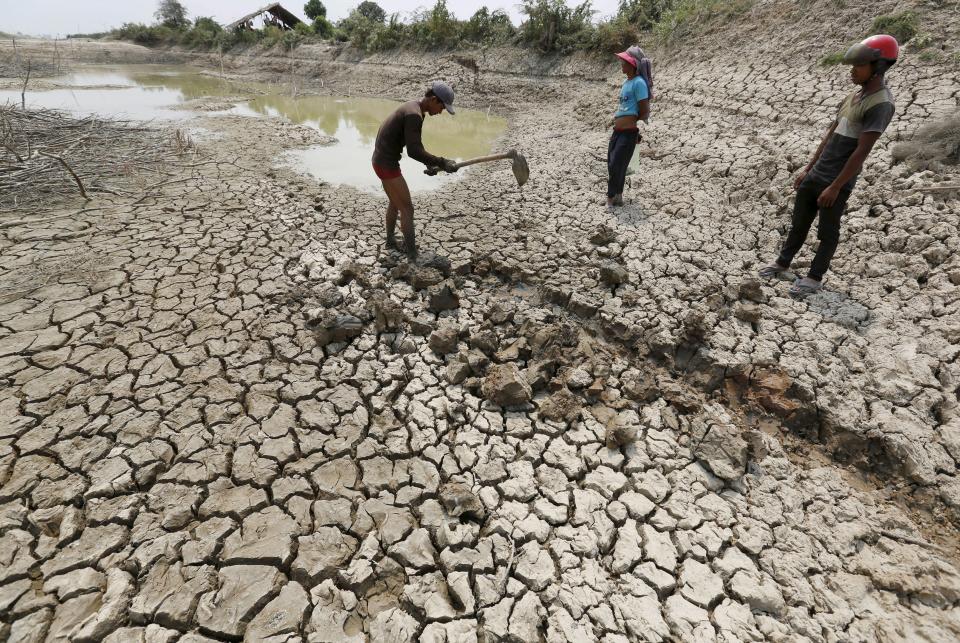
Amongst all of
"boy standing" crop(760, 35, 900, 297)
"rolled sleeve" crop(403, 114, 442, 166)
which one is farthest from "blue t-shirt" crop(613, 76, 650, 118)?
"rolled sleeve" crop(403, 114, 442, 166)

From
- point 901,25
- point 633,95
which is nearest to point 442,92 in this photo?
point 633,95

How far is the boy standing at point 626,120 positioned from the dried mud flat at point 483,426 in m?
0.71

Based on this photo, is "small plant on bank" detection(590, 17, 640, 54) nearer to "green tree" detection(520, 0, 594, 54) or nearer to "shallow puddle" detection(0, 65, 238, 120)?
"green tree" detection(520, 0, 594, 54)

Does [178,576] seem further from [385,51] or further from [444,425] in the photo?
[385,51]

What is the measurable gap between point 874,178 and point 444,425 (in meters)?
4.65

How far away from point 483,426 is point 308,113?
1186cm

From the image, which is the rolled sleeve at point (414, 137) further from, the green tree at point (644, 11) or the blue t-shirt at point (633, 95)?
the green tree at point (644, 11)

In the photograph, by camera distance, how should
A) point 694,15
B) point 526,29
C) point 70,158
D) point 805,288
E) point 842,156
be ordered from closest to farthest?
point 842,156 → point 805,288 → point 70,158 → point 694,15 → point 526,29

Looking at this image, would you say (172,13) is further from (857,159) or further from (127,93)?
(857,159)

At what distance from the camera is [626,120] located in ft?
14.5

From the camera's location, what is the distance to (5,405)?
2.42 m

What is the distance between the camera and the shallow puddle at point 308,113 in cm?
663

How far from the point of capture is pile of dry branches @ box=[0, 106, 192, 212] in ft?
15.2

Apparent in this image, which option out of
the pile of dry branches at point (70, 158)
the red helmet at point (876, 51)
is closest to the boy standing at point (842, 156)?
the red helmet at point (876, 51)
